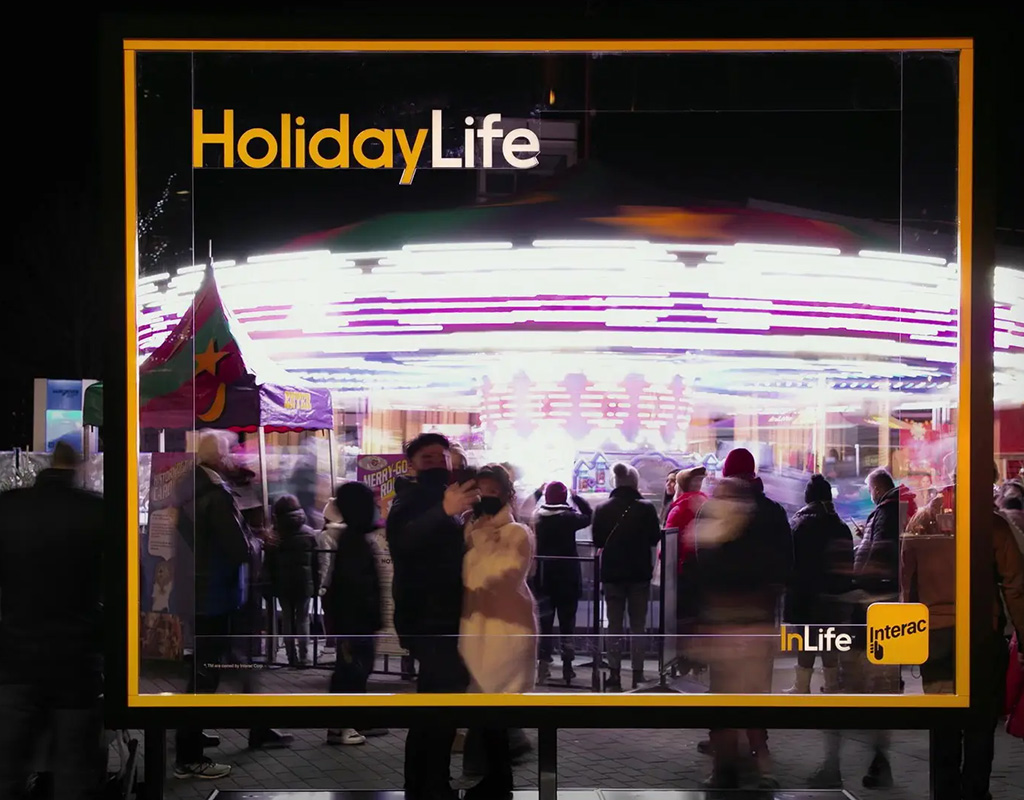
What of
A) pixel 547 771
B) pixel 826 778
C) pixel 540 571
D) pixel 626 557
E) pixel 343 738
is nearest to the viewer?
pixel 626 557

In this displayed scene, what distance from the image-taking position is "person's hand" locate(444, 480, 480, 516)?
9.31ft

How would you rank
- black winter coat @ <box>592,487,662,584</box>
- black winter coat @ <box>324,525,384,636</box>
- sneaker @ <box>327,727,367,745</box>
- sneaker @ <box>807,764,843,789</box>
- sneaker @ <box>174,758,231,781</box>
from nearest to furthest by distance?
black winter coat @ <box>592,487,662,584</box> < black winter coat @ <box>324,525,384,636</box> < sneaker @ <box>807,764,843,789</box> < sneaker @ <box>174,758,231,781</box> < sneaker @ <box>327,727,367,745</box>

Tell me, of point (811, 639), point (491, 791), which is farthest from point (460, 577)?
point (491, 791)

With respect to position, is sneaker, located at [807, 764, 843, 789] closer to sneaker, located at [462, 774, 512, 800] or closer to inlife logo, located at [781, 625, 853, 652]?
sneaker, located at [462, 774, 512, 800]

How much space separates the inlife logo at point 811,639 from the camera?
2805 millimetres

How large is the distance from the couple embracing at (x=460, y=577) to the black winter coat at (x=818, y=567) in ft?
2.70

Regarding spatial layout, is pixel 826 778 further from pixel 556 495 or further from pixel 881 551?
pixel 556 495

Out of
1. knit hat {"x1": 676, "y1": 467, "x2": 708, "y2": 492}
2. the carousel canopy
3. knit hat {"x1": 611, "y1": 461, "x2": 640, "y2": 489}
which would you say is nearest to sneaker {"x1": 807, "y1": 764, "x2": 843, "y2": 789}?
knit hat {"x1": 676, "y1": 467, "x2": 708, "y2": 492}

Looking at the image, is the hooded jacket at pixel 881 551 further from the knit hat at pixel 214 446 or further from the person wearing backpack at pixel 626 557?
the knit hat at pixel 214 446

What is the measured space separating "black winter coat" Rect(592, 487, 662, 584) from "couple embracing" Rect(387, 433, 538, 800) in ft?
0.76

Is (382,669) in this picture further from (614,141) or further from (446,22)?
(446,22)

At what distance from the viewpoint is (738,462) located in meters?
2.87

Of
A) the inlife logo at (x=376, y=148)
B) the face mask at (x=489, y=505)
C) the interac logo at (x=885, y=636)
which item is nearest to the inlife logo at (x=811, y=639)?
the interac logo at (x=885, y=636)

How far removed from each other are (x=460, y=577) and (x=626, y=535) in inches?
21.1
